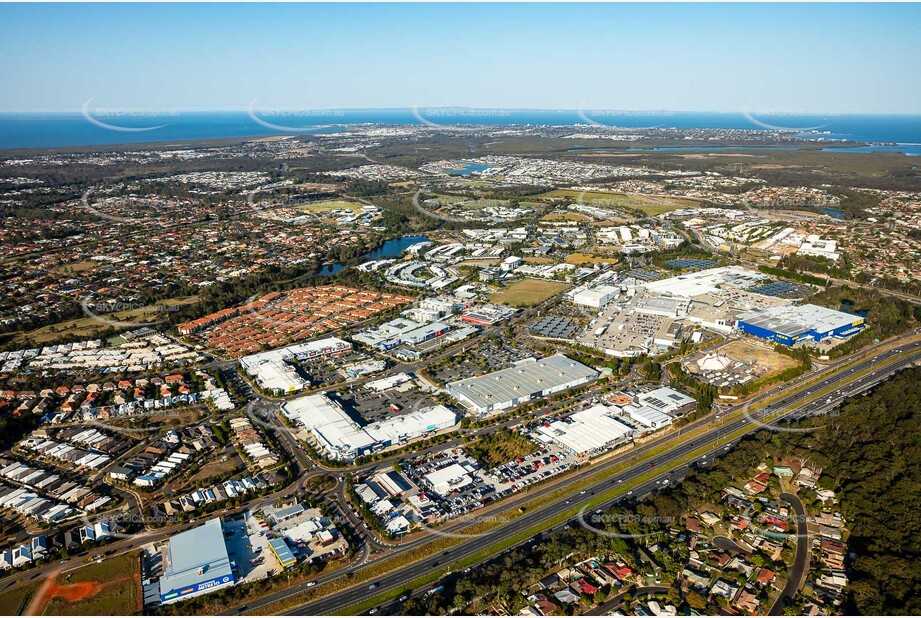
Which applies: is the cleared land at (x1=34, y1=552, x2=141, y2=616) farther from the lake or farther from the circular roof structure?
the lake

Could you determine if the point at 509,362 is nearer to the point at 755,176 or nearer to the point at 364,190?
the point at 364,190

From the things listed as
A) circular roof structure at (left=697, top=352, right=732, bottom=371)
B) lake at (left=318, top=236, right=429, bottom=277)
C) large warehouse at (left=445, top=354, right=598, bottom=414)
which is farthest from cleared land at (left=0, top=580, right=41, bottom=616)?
lake at (left=318, top=236, right=429, bottom=277)

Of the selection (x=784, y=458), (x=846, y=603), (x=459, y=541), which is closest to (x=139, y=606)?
(x=459, y=541)

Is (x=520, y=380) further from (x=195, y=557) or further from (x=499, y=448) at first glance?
(x=195, y=557)

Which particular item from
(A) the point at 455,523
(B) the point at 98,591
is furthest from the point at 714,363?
(B) the point at 98,591

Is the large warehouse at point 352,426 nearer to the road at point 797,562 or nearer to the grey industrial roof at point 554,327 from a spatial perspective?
the grey industrial roof at point 554,327

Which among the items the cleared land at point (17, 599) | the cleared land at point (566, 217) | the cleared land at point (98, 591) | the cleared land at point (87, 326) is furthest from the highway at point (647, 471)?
the cleared land at point (566, 217)
